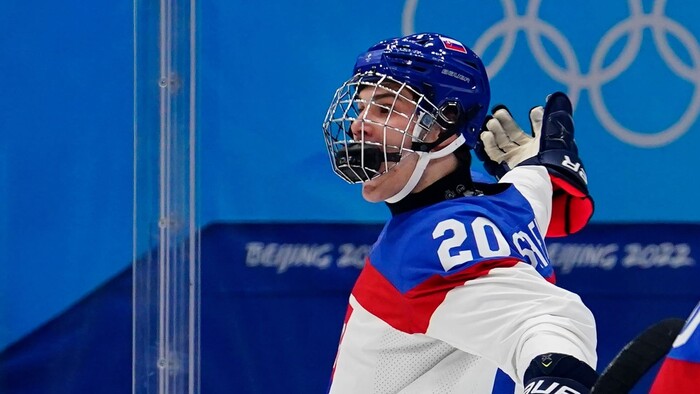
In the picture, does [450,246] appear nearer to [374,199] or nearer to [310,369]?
[374,199]

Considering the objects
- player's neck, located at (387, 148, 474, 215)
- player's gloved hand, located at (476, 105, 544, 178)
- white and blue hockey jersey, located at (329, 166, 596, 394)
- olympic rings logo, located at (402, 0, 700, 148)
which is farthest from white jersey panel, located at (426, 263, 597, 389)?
olympic rings logo, located at (402, 0, 700, 148)

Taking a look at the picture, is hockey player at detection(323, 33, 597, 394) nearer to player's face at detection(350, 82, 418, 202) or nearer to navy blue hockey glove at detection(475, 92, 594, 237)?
player's face at detection(350, 82, 418, 202)

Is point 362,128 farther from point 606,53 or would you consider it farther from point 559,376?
point 606,53

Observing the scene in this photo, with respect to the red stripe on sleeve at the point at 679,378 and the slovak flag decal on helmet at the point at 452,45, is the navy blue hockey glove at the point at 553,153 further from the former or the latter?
the red stripe on sleeve at the point at 679,378

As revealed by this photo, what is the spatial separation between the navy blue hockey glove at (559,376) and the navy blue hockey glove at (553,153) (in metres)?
1.08

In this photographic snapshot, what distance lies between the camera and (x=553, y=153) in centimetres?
281

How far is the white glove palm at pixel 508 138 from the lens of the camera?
9.62 feet

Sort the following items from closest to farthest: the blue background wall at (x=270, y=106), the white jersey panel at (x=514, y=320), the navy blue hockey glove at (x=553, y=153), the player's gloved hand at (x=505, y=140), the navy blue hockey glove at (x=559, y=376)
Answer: the navy blue hockey glove at (x=559, y=376) → the white jersey panel at (x=514, y=320) → the navy blue hockey glove at (x=553, y=153) → the player's gloved hand at (x=505, y=140) → the blue background wall at (x=270, y=106)

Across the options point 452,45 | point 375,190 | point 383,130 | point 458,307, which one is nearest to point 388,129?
point 383,130

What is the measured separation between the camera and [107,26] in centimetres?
355

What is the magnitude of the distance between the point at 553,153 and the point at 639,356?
163 cm

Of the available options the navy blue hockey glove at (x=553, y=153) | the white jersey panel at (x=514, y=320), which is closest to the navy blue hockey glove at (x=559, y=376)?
the white jersey panel at (x=514, y=320)

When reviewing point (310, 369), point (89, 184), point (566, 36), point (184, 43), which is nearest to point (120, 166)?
point (89, 184)

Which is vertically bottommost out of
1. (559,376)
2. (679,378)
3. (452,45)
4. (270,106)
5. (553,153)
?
(559,376)
